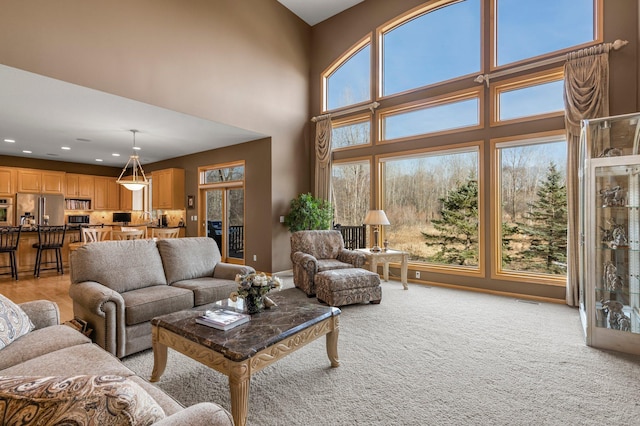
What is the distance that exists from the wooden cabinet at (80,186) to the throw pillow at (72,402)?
32.5ft

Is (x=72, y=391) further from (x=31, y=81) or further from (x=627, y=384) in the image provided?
(x=31, y=81)

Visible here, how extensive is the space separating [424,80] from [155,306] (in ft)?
18.1

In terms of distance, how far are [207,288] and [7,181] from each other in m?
7.83

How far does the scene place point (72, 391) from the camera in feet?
2.44

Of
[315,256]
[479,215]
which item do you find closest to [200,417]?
[315,256]

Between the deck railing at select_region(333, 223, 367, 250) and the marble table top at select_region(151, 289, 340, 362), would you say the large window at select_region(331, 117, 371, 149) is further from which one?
the marble table top at select_region(151, 289, 340, 362)

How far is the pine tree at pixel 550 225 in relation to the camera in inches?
172

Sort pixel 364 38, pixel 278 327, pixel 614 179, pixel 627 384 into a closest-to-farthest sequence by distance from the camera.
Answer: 1. pixel 278 327
2. pixel 627 384
3. pixel 614 179
4. pixel 364 38

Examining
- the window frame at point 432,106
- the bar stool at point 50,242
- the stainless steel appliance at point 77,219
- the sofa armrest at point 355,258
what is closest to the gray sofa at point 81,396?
the sofa armrest at point 355,258

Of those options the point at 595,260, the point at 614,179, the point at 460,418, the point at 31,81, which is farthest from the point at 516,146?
the point at 31,81

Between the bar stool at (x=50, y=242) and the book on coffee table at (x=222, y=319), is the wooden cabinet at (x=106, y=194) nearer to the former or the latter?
the bar stool at (x=50, y=242)

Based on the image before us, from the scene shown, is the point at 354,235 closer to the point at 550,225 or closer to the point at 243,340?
the point at 550,225

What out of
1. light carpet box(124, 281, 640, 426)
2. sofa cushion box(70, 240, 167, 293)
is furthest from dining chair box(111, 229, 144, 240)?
light carpet box(124, 281, 640, 426)

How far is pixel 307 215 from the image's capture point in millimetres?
6023
